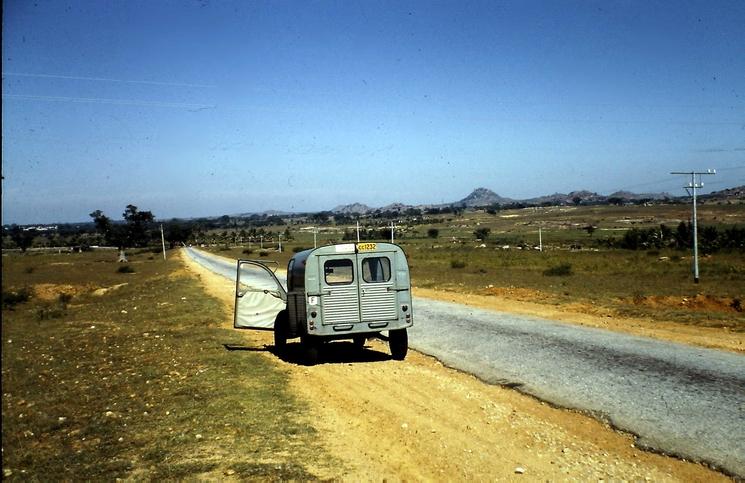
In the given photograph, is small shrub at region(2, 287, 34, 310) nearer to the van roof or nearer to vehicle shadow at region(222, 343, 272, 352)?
vehicle shadow at region(222, 343, 272, 352)

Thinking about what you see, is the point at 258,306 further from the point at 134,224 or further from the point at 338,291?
the point at 134,224

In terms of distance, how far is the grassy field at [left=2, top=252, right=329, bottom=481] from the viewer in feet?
20.1

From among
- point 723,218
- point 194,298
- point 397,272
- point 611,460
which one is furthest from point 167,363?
point 723,218

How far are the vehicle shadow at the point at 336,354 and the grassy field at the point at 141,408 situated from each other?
26.4 inches

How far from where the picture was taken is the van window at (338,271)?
11625 mm

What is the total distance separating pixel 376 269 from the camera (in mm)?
11938

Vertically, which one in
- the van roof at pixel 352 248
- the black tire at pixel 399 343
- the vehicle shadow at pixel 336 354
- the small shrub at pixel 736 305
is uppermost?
the van roof at pixel 352 248

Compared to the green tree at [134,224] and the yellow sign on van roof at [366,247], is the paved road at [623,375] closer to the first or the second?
the yellow sign on van roof at [366,247]

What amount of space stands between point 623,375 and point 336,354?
19.4 feet

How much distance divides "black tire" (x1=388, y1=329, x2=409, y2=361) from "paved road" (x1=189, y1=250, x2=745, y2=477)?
2.88 feet

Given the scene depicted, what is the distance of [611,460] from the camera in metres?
6.77

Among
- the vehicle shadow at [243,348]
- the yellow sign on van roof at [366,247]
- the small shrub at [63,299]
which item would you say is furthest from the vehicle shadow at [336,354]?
the small shrub at [63,299]

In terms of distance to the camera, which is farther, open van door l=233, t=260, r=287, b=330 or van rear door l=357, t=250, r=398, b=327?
open van door l=233, t=260, r=287, b=330

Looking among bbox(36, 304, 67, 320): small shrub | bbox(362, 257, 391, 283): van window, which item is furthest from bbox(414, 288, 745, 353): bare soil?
bbox(36, 304, 67, 320): small shrub
